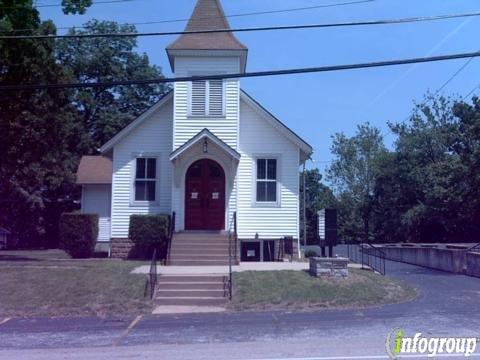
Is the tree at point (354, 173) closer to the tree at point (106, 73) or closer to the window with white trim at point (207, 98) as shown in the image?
the tree at point (106, 73)

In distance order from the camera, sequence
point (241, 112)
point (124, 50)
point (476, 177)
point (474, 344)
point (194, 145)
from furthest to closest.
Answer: point (124, 50) < point (476, 177) < point (241, 112) < point (194, 145) < point (474, 344)

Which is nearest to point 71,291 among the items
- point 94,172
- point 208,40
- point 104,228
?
point 208,40

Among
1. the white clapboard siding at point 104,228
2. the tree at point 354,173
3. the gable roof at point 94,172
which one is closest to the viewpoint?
the white clapboard siding at point 104,228

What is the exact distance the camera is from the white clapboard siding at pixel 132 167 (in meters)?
26.4

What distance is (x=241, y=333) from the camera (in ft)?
41.6

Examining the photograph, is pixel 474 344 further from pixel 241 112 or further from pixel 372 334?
pixel 241 112

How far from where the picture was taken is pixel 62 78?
25875 millimetres

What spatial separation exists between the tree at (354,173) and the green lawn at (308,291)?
4895 cm

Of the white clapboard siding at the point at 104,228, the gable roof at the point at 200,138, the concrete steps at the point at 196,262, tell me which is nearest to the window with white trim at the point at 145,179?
the gable roof at the point at 200,138

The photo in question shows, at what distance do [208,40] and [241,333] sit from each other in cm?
1615

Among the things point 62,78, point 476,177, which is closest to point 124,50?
point 62,78

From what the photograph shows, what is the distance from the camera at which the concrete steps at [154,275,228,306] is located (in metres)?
17.1

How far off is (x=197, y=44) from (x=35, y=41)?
6168 mm

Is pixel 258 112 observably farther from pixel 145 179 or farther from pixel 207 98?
pixel 145 179
